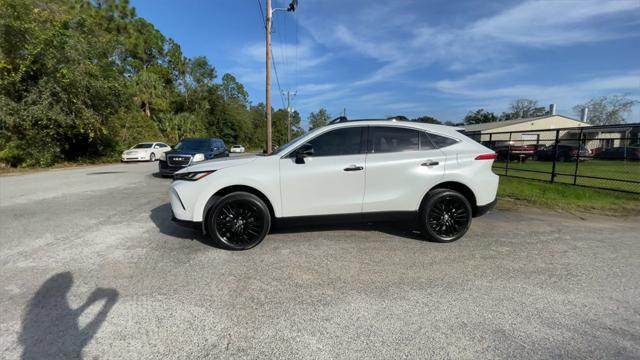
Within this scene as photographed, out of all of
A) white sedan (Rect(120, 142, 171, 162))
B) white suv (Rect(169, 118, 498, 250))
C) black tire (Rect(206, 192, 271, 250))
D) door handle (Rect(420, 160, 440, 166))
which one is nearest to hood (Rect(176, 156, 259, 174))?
white suv (Rect(169, 118, 498, 250))

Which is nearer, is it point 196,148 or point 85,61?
point 196,148

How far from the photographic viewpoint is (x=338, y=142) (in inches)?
166

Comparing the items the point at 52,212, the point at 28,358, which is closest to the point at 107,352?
the point at 28,358

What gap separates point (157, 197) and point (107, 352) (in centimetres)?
617

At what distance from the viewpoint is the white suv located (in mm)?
3988

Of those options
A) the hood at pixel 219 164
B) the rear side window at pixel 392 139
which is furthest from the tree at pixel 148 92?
the rear side window at pixel 392 139

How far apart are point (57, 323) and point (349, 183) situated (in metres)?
3.25

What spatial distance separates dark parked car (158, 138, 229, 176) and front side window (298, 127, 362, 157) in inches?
310

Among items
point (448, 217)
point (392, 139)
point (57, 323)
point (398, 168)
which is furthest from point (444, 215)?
point (57, 323)

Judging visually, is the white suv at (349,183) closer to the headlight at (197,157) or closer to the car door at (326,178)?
the car door at (326,178)

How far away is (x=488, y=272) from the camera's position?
3.40m

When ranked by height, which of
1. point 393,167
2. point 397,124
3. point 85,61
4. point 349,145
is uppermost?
point 85,61

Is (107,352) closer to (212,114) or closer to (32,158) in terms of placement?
(32,158)

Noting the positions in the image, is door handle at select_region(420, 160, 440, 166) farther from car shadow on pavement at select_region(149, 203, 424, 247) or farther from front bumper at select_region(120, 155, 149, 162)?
front bumper at select_region(120, 155, 149, 162)
